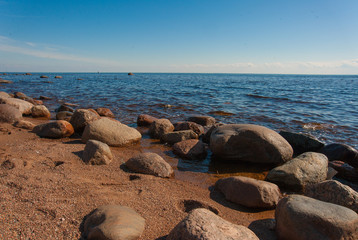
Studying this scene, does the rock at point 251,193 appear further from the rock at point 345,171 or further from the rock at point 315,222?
the rock at point 345,171

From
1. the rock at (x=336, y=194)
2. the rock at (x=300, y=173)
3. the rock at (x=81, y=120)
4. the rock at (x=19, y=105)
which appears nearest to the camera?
the rock at (x=336, y=194)

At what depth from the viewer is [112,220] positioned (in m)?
2.25

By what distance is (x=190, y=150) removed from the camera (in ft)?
16.7

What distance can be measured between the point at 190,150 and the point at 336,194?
2792 millimetres

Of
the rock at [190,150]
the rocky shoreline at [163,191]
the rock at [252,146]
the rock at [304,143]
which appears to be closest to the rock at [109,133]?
the rocky shoreline at [163,191]

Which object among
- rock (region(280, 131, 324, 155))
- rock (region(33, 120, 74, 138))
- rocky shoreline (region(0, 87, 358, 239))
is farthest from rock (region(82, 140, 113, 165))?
rock (region(280, 131, 324, 155))

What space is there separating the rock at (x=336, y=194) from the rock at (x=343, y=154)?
2296 millimetres

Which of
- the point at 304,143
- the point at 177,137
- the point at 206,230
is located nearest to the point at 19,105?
the point at 177,137

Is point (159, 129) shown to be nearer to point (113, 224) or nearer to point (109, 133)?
point (109, 133)

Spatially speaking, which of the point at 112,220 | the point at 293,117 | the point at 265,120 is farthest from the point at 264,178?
the point at 293,117

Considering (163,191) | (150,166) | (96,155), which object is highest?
(96,155)

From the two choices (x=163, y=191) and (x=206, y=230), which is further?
(x=163, y=191)

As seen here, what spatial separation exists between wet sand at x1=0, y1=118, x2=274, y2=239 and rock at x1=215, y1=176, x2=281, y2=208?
0.10m

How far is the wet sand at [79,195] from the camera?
7.54 ft
